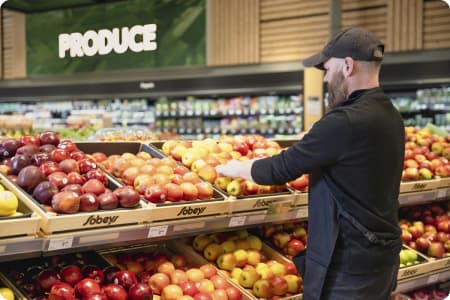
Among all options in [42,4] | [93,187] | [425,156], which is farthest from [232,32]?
[93,187]

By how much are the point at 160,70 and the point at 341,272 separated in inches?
265

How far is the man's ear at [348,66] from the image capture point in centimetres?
228

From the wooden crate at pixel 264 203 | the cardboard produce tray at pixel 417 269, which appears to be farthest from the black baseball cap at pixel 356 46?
the cardboard produce tray at pixel 417 269

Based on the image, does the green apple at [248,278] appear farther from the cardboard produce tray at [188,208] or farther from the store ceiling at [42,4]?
the store ceiling at [42,4]

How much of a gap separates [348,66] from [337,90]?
0.35 ft

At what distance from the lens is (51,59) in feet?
32.1

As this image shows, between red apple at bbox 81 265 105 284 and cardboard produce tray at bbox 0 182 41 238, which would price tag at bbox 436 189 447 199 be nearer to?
red apple at bbox 81 265 105 284

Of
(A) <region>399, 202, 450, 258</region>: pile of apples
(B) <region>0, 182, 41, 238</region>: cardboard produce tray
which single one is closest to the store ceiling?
(A) <region>399, 202, 450, 258</region>: pile of apples

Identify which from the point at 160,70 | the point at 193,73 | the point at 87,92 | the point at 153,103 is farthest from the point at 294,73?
the point at 87,92

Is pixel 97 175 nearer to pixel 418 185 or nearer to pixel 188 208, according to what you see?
pixel 188 208

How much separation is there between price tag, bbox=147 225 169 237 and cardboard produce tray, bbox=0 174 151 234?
7 cm

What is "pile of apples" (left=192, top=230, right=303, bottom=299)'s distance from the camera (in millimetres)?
2900

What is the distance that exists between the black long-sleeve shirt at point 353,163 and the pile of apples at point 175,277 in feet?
2.05

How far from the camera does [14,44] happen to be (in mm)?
10258
